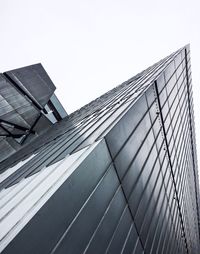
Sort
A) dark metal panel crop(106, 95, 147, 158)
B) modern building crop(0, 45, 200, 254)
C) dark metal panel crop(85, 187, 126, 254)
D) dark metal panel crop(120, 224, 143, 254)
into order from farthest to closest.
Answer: dark metal panel crop(106, 95, 147, 158), dark metal panel crop(120, 224, 143, 254), dark metal panel crop(85, 187, 126, 254), modern building crop(0, 45, 200, 254)

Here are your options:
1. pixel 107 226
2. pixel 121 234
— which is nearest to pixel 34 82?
pixel 121 234

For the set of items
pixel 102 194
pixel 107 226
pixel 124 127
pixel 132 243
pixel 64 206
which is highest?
pixel 64 206

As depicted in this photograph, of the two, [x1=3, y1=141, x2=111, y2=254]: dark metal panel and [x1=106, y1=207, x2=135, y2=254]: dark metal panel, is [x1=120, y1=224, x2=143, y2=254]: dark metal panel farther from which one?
[x1=3, y1=141, x2=111, y2=254]: dark metal panel

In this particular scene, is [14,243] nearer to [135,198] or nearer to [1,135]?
[135,198]

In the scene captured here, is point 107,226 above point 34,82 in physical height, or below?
above

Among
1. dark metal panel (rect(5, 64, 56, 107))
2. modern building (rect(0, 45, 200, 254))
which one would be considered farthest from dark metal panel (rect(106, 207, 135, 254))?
dark metal panel (rect(5, 64, 56, 107))

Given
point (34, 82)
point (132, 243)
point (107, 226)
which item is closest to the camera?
point (107, 226)

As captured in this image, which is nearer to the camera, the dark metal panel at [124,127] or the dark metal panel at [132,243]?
the dark metal panel at [132,243]

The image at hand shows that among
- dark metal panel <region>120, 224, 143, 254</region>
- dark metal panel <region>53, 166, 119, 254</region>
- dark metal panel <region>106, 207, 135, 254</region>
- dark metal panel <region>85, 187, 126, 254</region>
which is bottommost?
dark metal panel <region>120, 224, 143, 254</region>

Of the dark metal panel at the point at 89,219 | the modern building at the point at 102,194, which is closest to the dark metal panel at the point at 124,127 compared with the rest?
the modern building at the point at 102,194

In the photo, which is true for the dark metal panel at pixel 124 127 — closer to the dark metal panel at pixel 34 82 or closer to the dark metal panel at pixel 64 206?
the dark metal panel at pixel 64 206

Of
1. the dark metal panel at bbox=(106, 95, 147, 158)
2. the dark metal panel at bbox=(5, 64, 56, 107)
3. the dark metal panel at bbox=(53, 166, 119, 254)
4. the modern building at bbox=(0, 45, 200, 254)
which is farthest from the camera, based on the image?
the dark metal panel at bbox=(5, 64, 56, 107)

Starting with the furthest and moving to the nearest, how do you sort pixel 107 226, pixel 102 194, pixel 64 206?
pixel 102 194, pixel 107 226, pixel 64 206

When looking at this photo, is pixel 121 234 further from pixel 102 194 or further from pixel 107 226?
pixel 102 194
